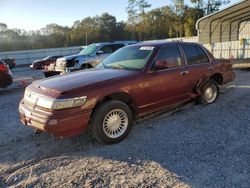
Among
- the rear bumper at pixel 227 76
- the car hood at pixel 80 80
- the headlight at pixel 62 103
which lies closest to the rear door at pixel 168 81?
the car hood at pixel 80 80

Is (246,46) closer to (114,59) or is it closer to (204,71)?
(204,71)

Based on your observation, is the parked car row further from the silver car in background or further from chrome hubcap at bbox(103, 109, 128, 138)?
chrome hubcap at bbox(103, 109, 128, 138)

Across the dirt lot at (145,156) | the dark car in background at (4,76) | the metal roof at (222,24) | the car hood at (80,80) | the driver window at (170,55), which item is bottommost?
the dirt lot at (145,156)

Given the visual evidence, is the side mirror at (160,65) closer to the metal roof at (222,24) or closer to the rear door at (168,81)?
the rear door at (168,81)

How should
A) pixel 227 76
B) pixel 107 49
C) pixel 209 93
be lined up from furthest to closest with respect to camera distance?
pixel 107 49 < pixel 227 76 < pixel 209 93

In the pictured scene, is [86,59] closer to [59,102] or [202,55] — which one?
[202,55]

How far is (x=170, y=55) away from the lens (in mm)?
5887

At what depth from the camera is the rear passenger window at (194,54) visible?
20.6 feet

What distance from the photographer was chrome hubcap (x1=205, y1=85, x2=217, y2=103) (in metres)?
6.88

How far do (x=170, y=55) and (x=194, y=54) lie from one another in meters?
0.90

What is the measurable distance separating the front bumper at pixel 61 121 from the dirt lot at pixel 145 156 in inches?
17.9

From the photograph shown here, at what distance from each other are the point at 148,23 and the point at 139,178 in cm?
5654

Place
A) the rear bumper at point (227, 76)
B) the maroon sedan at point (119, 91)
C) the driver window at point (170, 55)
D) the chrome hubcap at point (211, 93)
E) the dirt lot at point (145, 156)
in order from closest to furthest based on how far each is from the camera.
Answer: the dirt lot at point (145, 156), the maroon sedan at point (119, 91), the driver window at point (170, 55), the chrome hubcap at point (211, 93), the rear bumper at point (227, 76)

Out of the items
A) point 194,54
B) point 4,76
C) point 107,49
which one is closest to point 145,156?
point 194,54
